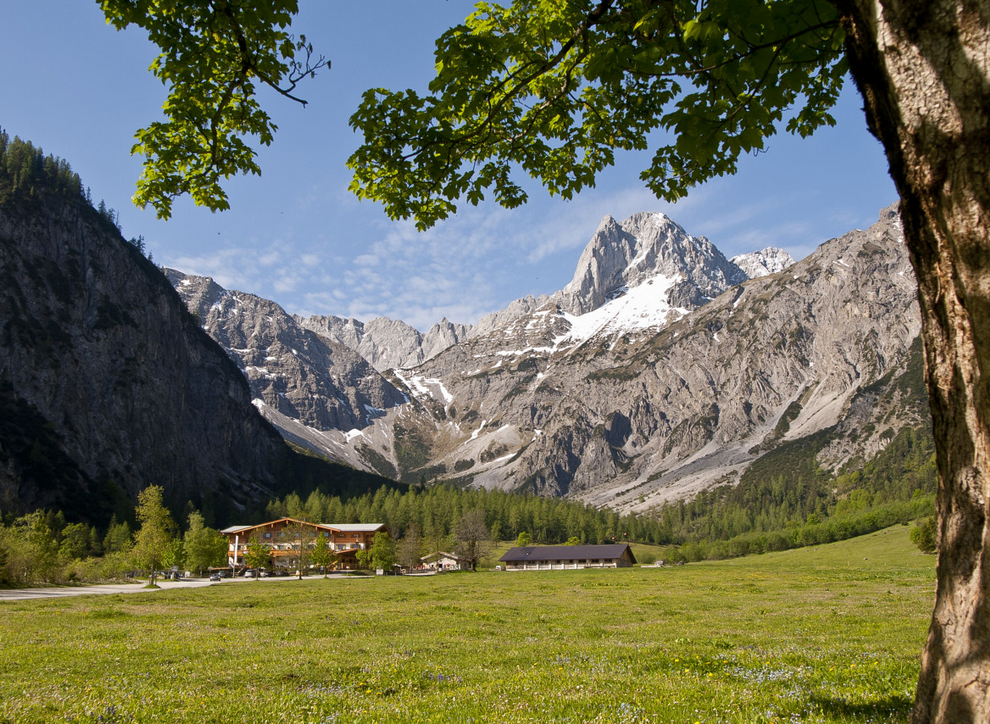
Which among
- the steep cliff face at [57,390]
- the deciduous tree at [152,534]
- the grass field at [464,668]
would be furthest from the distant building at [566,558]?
the grass field at [464,668]

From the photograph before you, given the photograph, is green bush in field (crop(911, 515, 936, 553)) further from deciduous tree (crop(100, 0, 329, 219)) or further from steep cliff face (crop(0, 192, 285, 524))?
steep cliff face (crop(0, 192, 285, 524))

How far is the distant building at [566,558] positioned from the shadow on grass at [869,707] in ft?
477

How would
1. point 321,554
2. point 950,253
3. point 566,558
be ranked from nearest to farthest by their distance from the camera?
point 950,253, point 321,554, point 566,558

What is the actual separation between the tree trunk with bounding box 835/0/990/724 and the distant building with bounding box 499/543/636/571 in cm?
14970

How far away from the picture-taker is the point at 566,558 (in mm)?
148625

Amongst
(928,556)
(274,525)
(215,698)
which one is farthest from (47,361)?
(928,556)

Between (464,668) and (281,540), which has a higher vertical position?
(464,668)

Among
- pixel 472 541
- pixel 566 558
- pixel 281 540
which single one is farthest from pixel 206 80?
pixel 566 558

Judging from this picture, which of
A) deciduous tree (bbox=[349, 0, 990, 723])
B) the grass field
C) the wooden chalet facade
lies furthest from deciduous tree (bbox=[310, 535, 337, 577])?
deciduous tree (bbox=[349, 0, 990, 723])

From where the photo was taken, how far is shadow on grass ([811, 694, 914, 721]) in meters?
7.19

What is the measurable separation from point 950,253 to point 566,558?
6066 inches

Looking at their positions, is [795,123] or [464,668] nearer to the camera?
[795,123]

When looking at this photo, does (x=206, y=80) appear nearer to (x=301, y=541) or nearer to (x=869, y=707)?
(x=869, y=707)

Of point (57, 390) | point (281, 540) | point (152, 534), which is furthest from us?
point (57, 390)
